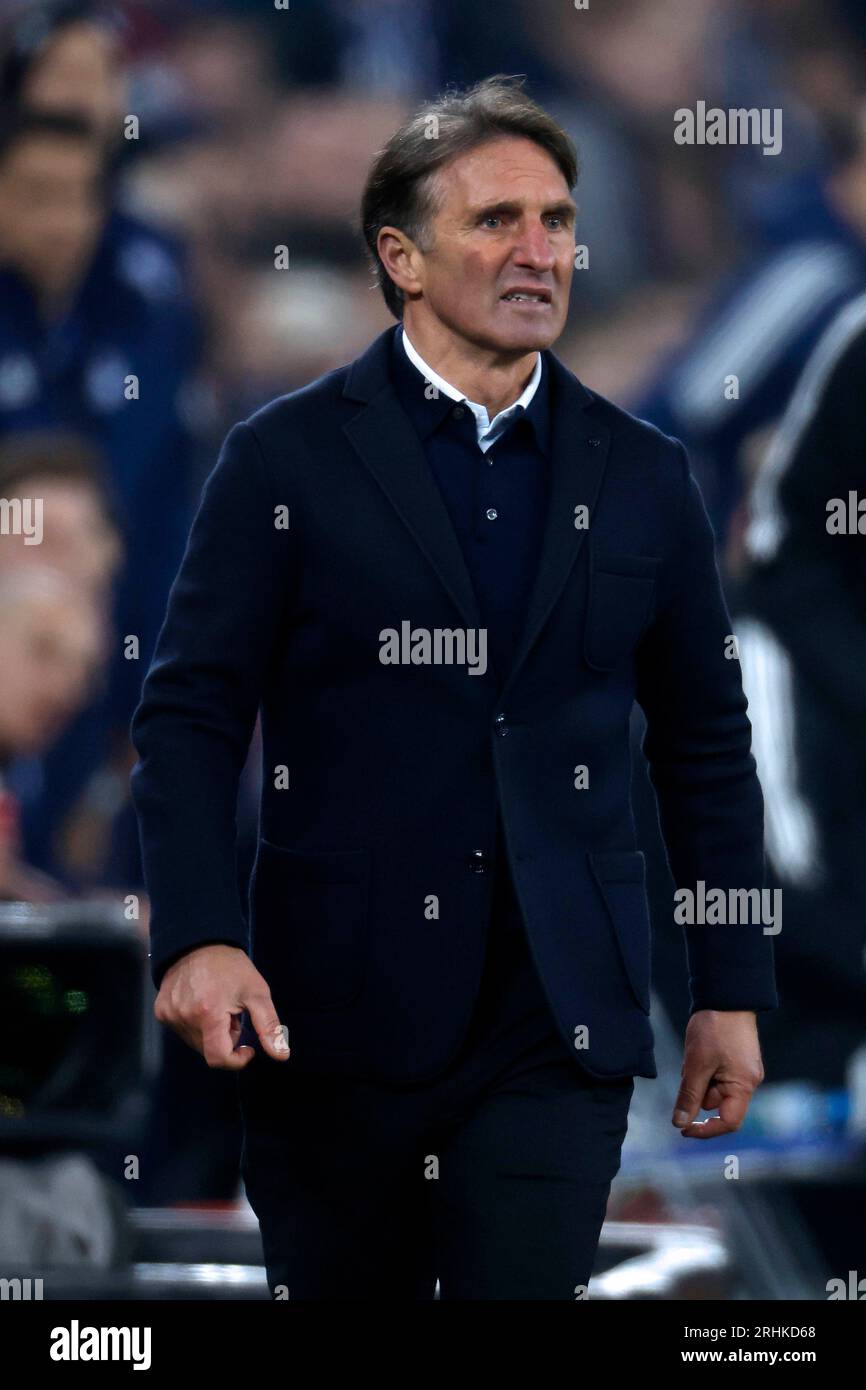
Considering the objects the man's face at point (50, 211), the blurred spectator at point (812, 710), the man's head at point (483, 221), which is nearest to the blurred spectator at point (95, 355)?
the man's face at point (50, 211)

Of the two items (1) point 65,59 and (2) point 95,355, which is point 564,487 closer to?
(2) point 95,355

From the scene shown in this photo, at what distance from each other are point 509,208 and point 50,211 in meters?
2.12

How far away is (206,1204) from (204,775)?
218 cm

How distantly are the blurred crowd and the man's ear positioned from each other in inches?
67.7

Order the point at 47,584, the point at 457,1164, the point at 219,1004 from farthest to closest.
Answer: the point at 47,584
the point at 457,1164
the point at 219,1004

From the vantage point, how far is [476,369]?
2.98m

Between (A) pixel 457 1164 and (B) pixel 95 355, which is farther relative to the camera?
(B) pixel 95 355

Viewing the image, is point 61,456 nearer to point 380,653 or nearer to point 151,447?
point 151,447

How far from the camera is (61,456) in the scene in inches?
187

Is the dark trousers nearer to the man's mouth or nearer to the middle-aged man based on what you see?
the middle-aged man

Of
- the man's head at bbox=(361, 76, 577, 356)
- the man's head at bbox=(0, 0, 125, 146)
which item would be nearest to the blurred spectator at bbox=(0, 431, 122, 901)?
the man's head at bbox=(0, 0, 125, 146)

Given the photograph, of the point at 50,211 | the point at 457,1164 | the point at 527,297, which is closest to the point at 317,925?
the point at 457,1164

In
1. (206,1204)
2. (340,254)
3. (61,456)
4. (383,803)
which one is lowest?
(206,1204)

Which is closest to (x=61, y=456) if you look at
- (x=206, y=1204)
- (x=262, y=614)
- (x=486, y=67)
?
(x=486, y=67)
